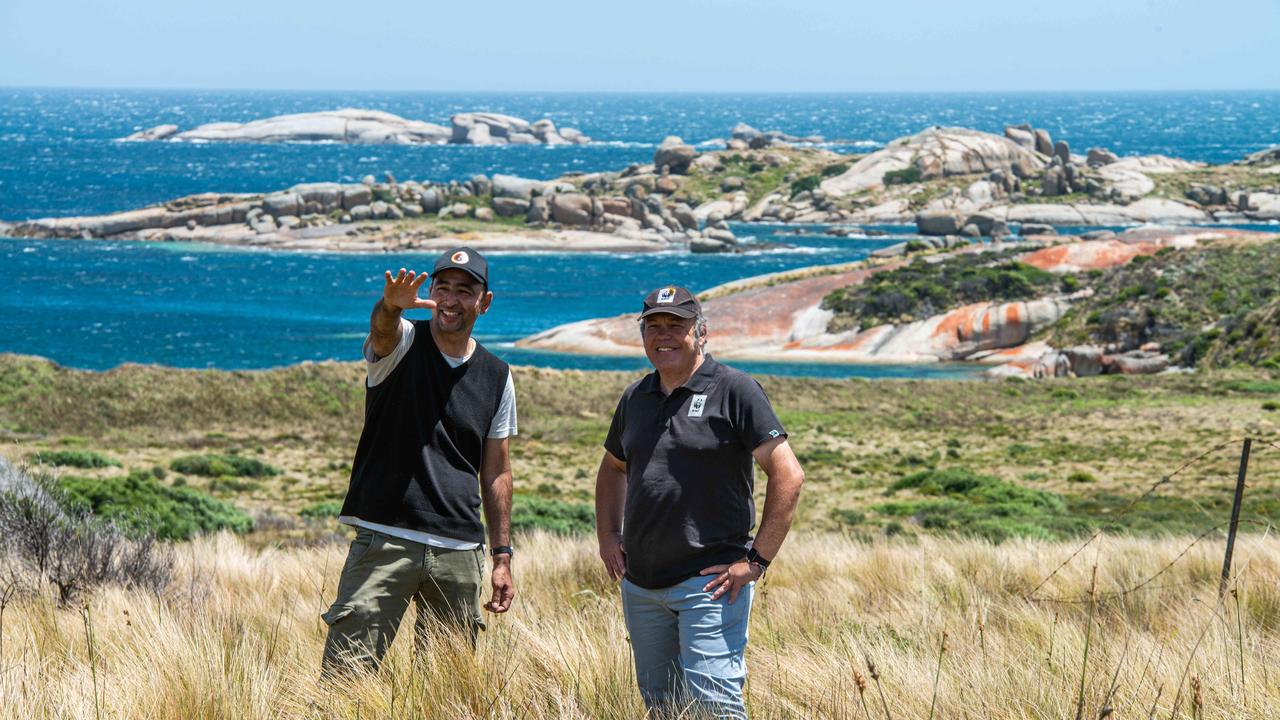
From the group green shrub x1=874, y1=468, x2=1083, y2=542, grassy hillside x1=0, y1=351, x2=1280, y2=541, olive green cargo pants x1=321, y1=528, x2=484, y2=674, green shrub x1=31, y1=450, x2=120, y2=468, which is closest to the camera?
olive green cargo pants x1=321, y1=528, x2=484, y2=674

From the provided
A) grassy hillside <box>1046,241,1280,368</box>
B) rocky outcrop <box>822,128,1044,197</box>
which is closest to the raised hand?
grassy hillside <box>1046,241,1280,368</box>

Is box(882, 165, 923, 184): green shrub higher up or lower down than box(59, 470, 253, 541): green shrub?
lower down

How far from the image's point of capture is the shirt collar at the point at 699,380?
450 centimetres

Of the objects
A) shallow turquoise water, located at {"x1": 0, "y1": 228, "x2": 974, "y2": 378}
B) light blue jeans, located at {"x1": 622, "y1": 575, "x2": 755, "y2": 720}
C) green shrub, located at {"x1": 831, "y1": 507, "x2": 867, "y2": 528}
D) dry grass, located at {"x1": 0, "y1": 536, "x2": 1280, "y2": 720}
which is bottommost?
shallow turquoise water, located at {"x1": 0, "y1": 228, "x2": 974, "y2": 378}

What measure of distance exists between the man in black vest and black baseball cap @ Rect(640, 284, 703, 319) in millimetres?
842

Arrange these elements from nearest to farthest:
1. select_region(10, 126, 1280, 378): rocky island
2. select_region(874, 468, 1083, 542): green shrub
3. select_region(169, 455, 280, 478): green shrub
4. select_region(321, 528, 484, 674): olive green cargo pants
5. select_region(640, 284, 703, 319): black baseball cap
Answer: select_region(640, 284, 703, 319): black baseball cap < select_region(321, 528, 484, 674): olive green cargo pants < select_region(874, 468, 1083, 542): green shrub < select_region(169, 455, 280, 478): green shrub < select_region(10, 126, 1280, 378): rocky island

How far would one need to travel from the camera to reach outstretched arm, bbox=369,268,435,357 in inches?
187

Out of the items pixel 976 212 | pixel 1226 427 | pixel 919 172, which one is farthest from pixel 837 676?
pixel 919 172

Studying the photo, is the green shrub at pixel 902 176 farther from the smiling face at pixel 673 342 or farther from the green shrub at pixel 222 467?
the smiling face at pixel 673 342

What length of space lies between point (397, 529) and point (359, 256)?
9104 centimetres

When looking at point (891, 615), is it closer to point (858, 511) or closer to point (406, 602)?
point (406, 602)

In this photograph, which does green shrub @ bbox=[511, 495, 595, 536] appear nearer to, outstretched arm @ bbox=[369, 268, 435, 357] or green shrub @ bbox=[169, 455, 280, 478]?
green shrub @ bbox=[169, 455, 280, 478]

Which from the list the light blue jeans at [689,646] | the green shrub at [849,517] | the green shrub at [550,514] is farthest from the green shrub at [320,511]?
the light blue jeans at [689,646]

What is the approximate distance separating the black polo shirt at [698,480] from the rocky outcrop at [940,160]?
383 ft
